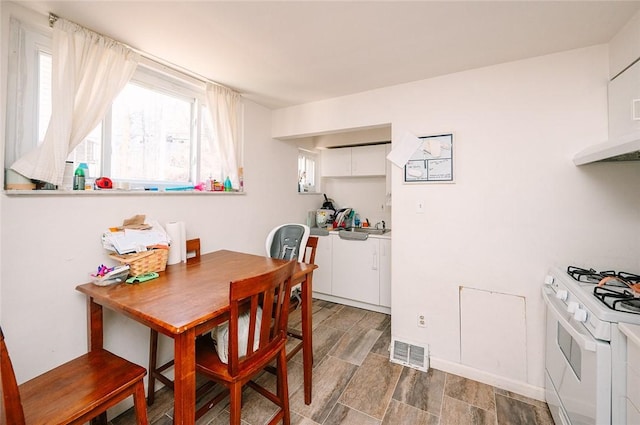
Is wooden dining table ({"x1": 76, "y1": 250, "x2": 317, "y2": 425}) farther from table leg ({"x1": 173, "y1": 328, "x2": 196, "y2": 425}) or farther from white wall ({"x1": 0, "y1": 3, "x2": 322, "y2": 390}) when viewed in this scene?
white wall ({"x1": 0, "y1": 3, "x2": 322, "y2": 390})

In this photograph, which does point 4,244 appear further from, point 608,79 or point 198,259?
point 608,79

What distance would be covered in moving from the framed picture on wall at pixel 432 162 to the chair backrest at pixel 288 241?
3.29 feet

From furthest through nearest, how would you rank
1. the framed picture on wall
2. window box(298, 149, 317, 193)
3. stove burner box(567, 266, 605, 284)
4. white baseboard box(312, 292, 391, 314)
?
window box(298, 149, 317, 193) → white baseboard box(312, 292, 391, 314) → the framed picture on wall → stove burner box(567, 266, 605, 284)

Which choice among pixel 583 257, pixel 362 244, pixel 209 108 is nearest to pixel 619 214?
pixel 583 257

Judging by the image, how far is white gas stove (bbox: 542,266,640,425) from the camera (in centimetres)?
108

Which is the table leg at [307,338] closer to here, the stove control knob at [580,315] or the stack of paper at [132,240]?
the stack of paper at [132,240]

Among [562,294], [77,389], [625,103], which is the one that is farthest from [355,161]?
[77,389]

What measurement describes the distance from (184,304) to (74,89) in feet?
4.41

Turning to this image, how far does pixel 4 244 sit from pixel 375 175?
3.28 metres

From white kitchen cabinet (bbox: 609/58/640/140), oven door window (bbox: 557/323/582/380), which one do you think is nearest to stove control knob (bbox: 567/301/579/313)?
oven door window (bbox: 557/323/582/380)

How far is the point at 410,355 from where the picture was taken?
2.18m

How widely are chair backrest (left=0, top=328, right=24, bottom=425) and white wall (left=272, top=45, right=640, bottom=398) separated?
221 cm

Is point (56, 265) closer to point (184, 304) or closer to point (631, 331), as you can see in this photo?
point (184, 304)

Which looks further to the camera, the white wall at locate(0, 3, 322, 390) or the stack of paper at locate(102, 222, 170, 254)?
the stack of paper at locate(102, 222, 170, 254)
